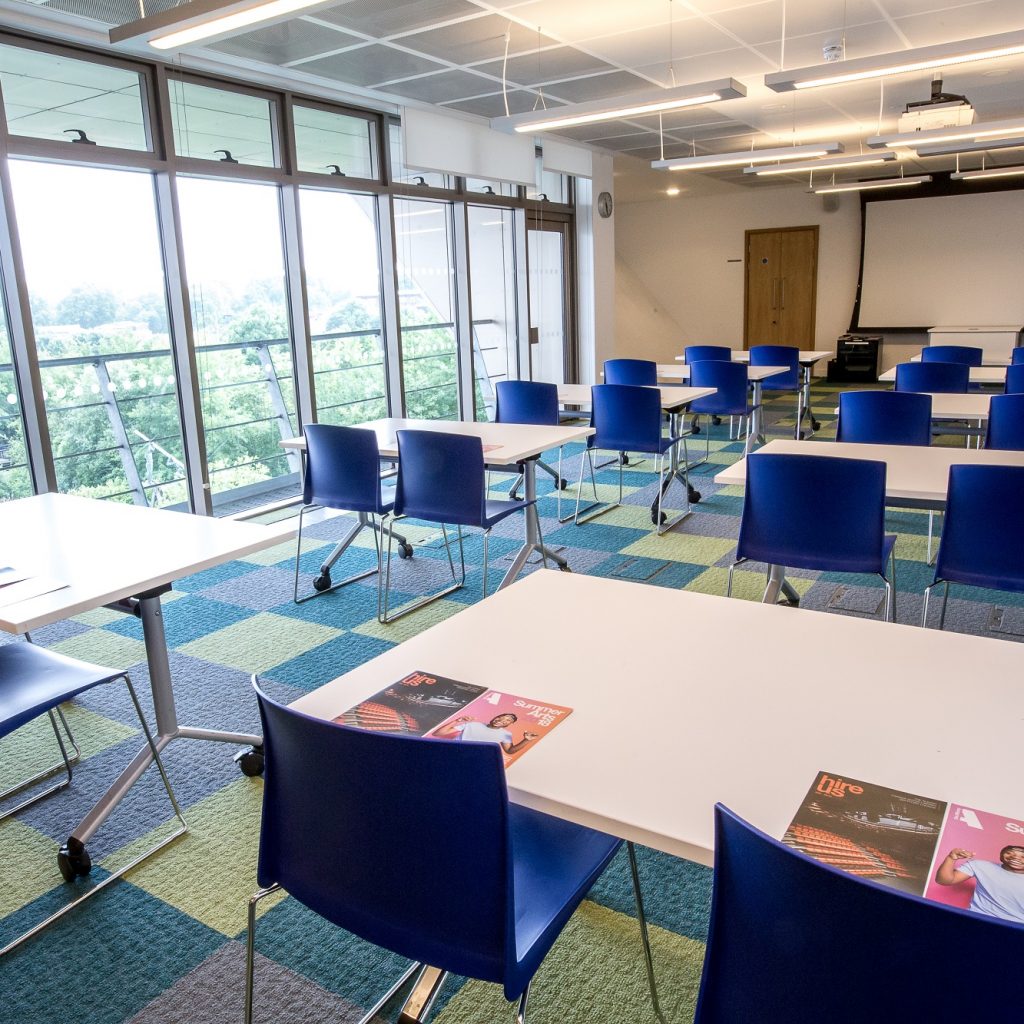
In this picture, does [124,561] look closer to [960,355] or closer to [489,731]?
[489,731]

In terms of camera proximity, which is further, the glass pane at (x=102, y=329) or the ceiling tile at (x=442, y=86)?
the ceiling tile at (x=442, y=86)

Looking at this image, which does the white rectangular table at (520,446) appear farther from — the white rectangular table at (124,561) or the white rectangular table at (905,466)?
the white rectangular table at (124,561)

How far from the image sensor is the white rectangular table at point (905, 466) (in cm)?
330

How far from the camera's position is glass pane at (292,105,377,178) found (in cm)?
682

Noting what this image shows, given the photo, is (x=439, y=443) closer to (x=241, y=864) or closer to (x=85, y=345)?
(x=241, y=864)

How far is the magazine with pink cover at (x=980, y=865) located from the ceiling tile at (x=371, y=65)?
236 inches

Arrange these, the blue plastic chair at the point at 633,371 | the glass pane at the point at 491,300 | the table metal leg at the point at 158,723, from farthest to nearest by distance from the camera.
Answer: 1. the glass pane at the point at 491,300
2. the blue plastic chair at the point at 633,371
3. the table metal leg at the point at 158,723

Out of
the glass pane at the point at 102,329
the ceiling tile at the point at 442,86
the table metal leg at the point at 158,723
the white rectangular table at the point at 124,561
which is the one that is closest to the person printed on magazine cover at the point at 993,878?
the white rectangular table at the point at 124,561

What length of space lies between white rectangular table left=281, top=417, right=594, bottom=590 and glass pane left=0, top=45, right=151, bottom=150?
96.0 inches

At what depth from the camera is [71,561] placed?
2.61m

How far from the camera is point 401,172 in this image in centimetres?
777

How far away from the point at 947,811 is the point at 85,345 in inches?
222

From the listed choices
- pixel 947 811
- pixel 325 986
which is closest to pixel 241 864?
pixel 325 986

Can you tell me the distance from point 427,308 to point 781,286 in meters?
8.31
